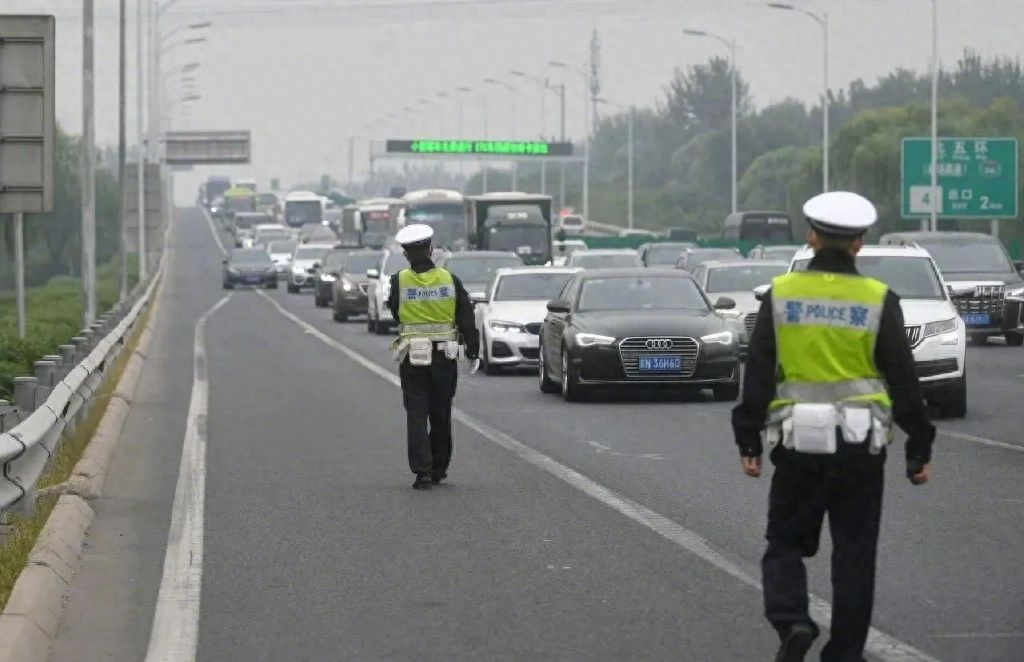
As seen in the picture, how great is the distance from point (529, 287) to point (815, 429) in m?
22.6

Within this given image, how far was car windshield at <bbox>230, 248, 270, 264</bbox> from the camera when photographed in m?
84.0

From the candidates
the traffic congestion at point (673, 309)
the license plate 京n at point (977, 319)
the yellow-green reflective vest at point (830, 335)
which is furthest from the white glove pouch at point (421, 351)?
the license plate 京n at point (977, 319)

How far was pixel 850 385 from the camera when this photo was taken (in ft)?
24.8

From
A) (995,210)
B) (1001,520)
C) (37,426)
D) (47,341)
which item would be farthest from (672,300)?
(995,210)

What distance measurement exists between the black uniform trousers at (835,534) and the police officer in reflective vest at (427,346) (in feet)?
23.1

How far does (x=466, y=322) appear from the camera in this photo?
48.5 ft

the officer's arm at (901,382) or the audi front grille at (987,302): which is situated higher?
the officer's arm at (901,382)

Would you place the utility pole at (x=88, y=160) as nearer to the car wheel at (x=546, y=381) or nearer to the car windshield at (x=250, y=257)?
the car wheel at (x=546, y=381)

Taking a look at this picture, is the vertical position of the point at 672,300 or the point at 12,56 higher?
the point at 12,56

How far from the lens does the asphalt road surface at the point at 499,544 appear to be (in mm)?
8859

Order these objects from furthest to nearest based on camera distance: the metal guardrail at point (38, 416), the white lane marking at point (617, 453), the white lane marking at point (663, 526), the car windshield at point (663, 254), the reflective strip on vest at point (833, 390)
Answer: the car windshield at point (663, 254) < the white lane marking at point (617, 453) < the metal guardrail at point (38, 416) < the white lane marking at point (663, 526) < the reflective strip on vest at point (833, 390)

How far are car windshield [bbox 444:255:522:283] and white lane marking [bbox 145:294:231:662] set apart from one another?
17.8m

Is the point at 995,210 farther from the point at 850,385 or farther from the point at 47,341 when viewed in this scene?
the point at 850,385

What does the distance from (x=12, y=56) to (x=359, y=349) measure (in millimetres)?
13707
